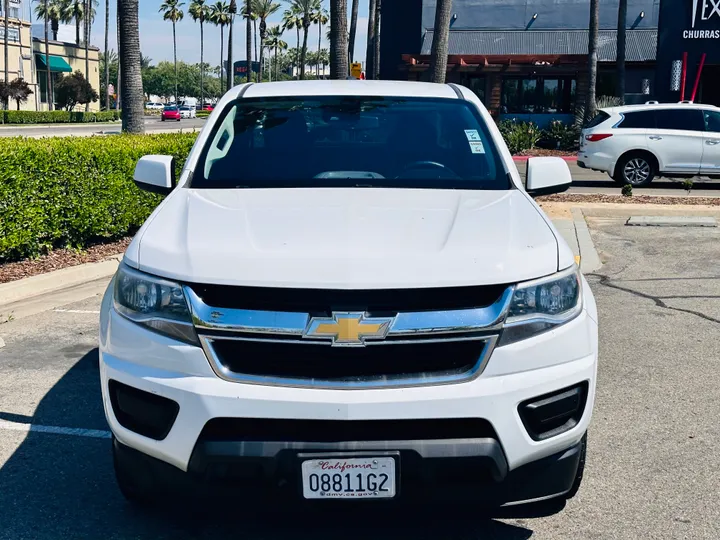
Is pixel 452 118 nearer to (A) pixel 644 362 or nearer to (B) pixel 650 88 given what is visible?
(A) pixel 644 362

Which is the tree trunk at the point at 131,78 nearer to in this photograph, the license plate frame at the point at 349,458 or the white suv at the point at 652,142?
the white suv at the point at 652,142

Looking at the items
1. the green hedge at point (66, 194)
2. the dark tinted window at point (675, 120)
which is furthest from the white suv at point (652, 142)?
the green hedge at point (66, 194)

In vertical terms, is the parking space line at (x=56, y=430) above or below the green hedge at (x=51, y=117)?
above

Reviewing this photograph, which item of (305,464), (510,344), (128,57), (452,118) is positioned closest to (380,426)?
(305,464)

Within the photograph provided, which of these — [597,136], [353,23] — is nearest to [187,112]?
[353,23]

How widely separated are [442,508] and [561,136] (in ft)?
93.6

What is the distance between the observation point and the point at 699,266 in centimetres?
998

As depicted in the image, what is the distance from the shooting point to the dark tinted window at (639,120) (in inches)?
719

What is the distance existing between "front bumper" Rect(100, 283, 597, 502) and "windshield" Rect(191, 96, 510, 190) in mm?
1416

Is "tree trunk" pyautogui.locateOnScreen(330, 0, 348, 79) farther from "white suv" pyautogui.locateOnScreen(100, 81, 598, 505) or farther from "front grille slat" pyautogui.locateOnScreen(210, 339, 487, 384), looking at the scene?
"front grille slat" pyautogui.locateOnScreen(210, 339, 487, 384)

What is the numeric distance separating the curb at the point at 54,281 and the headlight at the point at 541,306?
236 inches

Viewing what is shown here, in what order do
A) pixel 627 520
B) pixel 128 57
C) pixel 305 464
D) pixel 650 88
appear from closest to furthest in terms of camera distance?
pixel 305 464 < pixel 627 520 < pixel 128 57 < pixel 650 88

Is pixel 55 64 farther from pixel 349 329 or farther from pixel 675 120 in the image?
pixel 349 329

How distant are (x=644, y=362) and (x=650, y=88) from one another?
106 ft
